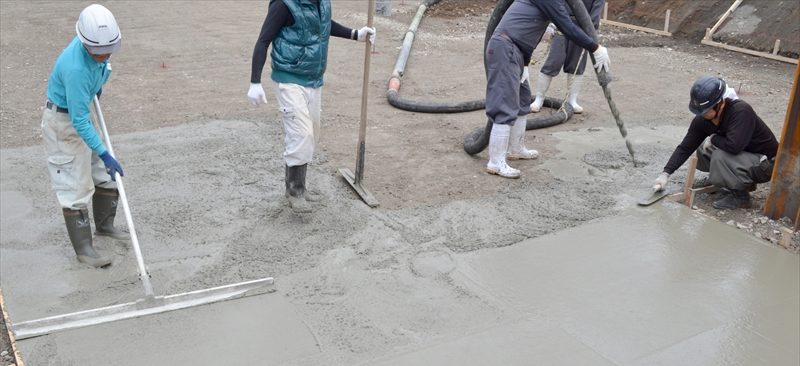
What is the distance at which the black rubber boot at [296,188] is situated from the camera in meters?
3.99

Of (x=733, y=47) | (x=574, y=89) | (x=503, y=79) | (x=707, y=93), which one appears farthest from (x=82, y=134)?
(x=733, y=47)

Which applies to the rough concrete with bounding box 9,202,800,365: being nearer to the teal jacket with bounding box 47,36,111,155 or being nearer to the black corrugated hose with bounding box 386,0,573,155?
the teal jacket with bounding box 47,36,111,155

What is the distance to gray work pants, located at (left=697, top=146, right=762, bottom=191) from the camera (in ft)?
13.6

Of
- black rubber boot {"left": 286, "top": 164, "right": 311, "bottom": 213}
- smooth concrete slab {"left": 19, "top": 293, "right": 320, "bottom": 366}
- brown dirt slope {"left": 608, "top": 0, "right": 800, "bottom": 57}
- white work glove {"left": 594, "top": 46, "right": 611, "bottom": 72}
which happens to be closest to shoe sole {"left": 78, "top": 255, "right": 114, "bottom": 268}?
smooth concrete slab {"left": 19, "top": 293, "right": 320, "bottom": 366}

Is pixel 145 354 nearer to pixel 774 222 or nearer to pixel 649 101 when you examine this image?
pixel 774 222

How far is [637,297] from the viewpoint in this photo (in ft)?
11.0

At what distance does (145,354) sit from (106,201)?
117 cm

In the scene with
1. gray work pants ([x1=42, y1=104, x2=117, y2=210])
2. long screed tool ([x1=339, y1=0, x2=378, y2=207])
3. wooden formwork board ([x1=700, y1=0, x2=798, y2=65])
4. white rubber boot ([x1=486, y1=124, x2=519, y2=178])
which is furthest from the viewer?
wooden formwork board ([x1=700, y1=0, x2=798, y2=65])

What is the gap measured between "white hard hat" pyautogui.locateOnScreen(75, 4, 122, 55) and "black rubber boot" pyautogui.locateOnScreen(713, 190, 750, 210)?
3.59 m

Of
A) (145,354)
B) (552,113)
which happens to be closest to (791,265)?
(552,113)

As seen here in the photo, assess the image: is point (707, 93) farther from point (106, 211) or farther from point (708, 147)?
point (106, 211)

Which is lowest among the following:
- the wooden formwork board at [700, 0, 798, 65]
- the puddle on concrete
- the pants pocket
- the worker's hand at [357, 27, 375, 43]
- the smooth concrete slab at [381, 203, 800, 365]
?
the smooth concrete slab at [381, 203, 800, 365]

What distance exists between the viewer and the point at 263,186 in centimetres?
446

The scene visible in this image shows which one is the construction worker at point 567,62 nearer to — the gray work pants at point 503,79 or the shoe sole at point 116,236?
the gray work pants at point 503,79
